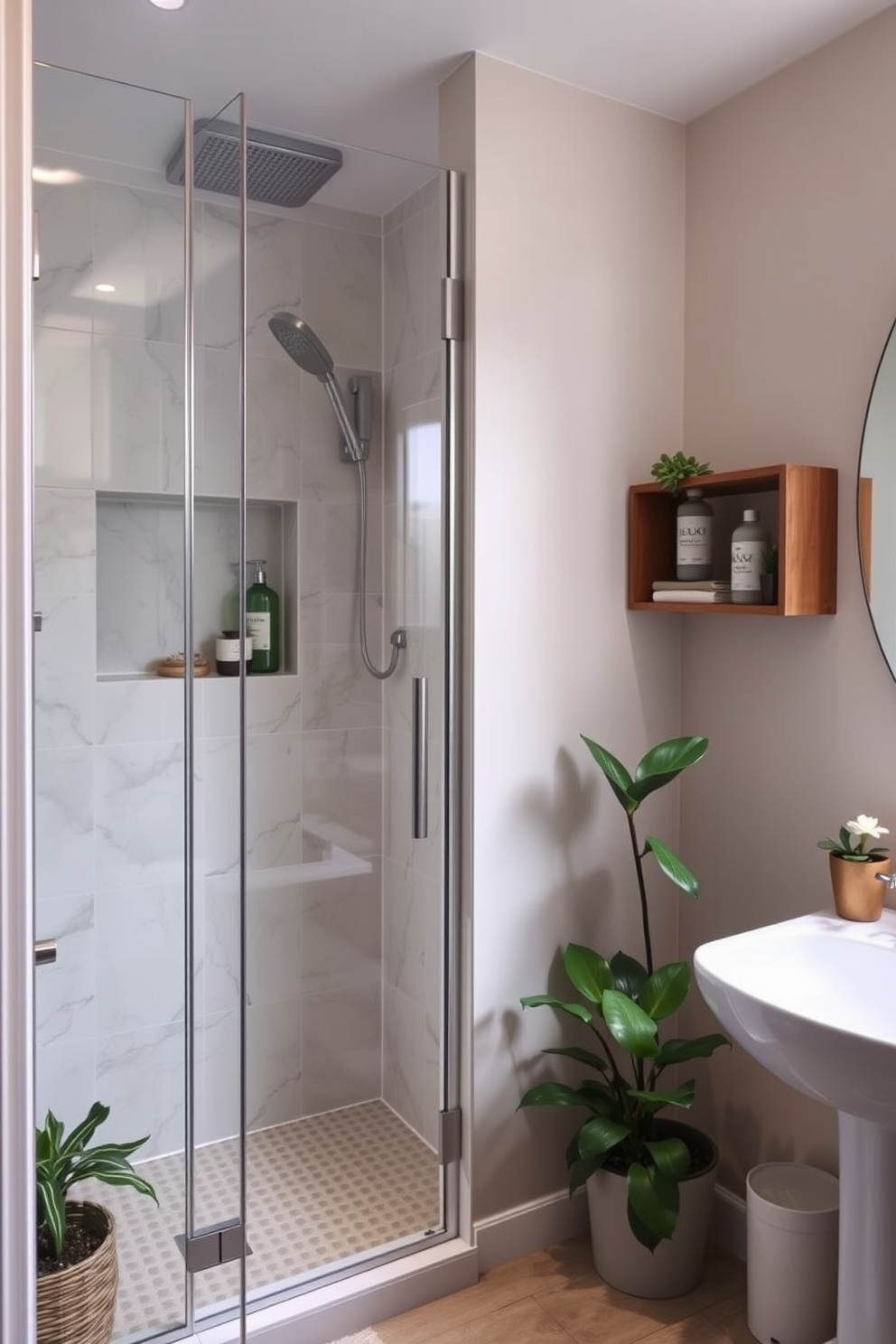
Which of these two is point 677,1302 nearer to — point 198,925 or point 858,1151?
point 858,1151

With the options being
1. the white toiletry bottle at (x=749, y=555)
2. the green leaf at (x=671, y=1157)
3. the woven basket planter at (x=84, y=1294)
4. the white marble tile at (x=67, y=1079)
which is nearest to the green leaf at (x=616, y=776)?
the white toiletry bottle at (x=749, y=555)

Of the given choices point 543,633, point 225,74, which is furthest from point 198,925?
point 225,74

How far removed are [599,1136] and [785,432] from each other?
1.46 meters

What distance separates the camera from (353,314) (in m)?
2.02

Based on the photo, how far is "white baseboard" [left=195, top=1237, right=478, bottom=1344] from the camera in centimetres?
195

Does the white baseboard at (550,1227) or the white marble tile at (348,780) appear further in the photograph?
the white baseboard at (550,1227)

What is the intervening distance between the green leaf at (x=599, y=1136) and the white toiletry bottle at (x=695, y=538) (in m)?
1.12

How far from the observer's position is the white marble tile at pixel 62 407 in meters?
1.63

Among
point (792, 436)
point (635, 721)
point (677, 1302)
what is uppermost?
point (792, 436)

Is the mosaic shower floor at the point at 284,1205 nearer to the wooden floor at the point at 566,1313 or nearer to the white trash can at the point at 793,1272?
the wooden floor at the point at 566,1313

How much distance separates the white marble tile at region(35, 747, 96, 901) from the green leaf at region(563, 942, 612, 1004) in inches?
39.0

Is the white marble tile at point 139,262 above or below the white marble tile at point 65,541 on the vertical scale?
above

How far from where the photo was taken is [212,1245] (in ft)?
6.05

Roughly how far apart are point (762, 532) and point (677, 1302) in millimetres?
1552
